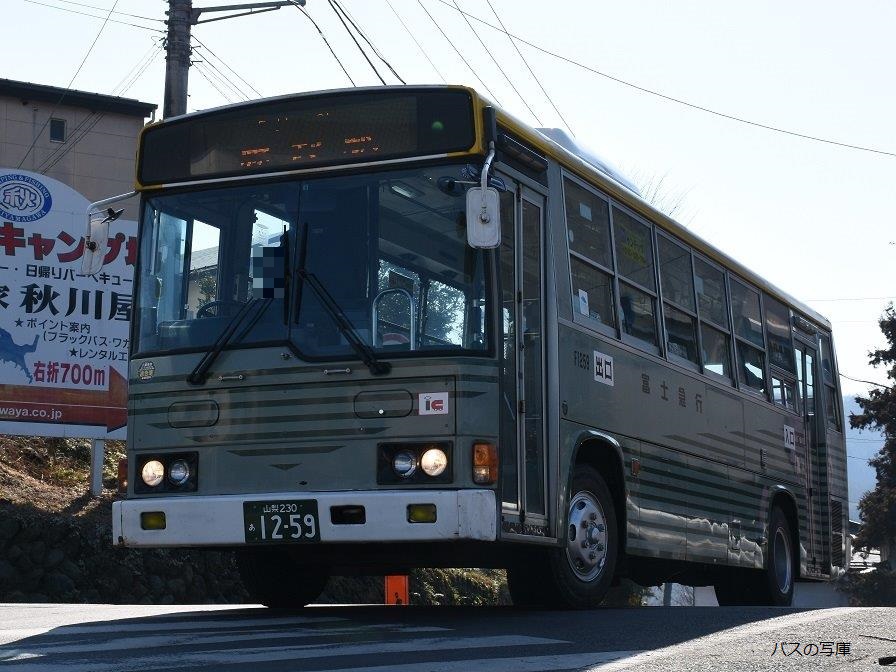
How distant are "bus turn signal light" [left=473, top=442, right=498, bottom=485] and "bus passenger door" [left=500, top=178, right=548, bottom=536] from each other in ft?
0.47

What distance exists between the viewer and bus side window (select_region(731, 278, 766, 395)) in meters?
13.7

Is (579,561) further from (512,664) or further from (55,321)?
(55,321)

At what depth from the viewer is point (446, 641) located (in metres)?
7.50

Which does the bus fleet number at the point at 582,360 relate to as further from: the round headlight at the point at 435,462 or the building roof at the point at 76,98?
the building roof at the point at 76,98

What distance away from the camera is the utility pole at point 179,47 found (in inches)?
672

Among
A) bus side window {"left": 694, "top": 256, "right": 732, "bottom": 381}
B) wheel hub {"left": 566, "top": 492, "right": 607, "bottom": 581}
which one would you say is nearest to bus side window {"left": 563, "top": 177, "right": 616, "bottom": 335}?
wheel hub {"left": 566, "top": 492, "right": 607, "bottom": 581}

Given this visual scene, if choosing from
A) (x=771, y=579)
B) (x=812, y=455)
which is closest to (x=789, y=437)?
(x=812, y=455)

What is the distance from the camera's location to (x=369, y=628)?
836 centimetres

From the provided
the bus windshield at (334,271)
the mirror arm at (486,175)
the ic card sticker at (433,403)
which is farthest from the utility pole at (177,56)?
the ic card sticker at (433,403)

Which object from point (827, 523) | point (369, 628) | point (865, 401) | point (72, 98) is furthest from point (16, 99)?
point (865, 401)

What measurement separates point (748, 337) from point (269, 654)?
8253 mm

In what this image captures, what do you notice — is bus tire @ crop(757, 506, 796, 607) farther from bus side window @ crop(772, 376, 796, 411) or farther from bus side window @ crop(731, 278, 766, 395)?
bus side window @ crop(731, 278, 766, 395)

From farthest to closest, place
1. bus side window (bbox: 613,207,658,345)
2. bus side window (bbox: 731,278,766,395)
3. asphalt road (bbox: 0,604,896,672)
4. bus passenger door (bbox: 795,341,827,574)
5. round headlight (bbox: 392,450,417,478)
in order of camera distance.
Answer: bus passenger door (bbox: 795,341,827,574) → bus side window (bbox: 731,278,766,395) → bus side window (bbox: 613,207,658,345) → round headlight (bbox: 392,450,417,478) → asphalt road (bbox: 0,604,896,672)

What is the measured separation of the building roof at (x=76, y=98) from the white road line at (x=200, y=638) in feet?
70.7
